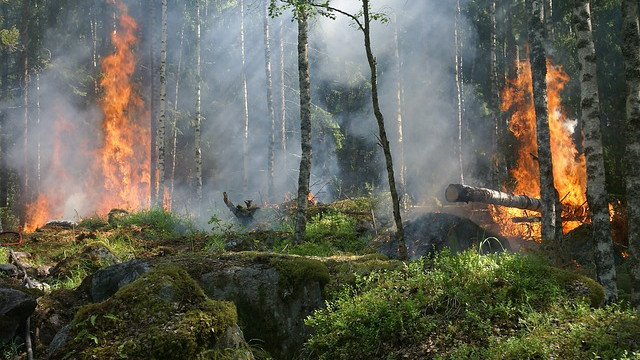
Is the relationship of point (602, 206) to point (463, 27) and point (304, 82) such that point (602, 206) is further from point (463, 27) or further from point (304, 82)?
point (463, 27)

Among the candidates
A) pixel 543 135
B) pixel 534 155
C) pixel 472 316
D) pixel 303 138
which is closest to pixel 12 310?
pixel 472 316

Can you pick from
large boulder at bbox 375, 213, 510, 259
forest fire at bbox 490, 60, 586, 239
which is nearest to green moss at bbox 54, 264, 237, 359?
large boulder at bbox 375, 213, 510, 259

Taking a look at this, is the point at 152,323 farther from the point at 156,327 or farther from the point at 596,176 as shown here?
the point at 596,176

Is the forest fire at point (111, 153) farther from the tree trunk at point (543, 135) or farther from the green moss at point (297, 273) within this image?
the green moss at point (297, 273)

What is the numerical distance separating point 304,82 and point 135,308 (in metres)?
9.49

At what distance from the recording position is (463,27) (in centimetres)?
2950

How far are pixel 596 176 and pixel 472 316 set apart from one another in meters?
5.01

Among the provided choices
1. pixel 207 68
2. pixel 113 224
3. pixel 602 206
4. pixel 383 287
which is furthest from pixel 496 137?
pixel 207 68

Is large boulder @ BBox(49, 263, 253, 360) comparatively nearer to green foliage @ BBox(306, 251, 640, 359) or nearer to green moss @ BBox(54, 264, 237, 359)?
green moss @ BBox(54, 264, 237, 359)

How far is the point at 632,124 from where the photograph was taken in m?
7.78

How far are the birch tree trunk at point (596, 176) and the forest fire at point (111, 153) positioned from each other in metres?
25.1

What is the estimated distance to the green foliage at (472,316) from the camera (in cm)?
414

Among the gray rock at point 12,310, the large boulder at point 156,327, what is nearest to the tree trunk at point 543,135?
the large boulder at point 156,327

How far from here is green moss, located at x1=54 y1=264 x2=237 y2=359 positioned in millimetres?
3729
